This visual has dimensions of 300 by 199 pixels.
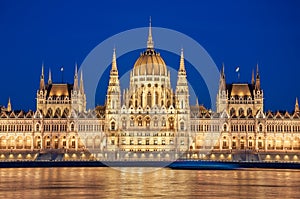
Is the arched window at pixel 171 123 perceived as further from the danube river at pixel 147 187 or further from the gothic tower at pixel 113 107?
the danube river at pixel 147 187

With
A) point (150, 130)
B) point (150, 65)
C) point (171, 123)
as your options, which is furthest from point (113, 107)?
point (150, 65)

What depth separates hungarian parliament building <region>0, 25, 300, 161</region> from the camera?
143m

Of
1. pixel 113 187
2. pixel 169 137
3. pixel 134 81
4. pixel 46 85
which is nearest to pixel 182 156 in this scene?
pixel 169 137

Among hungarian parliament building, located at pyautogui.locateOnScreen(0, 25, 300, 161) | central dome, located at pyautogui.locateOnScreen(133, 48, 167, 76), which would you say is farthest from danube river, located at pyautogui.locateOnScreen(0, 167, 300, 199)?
central dome, located at pyautogui.locateOnScreen(133, 48, 167, 76)

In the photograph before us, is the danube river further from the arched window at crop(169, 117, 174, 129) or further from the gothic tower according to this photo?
the arched window at crop(169, 117, 174, 129)

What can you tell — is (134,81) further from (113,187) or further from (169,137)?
(113,187)

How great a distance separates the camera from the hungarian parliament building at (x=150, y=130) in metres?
143

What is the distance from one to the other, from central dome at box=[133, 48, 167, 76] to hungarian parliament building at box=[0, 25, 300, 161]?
9.85 feet

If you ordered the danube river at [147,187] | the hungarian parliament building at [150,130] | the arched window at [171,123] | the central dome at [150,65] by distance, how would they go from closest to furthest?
the danube river at [147,187]
the hungarian parliament building at [150,130]
the arched window at [171,123]
the central dome at [150,65]

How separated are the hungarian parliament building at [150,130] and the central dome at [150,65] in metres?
3.00

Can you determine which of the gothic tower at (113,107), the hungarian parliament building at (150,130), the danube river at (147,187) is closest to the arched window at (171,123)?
the hungarian parliament building at (150,130)

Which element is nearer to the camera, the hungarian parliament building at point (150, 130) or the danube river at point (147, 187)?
the danube river at point (147, 187)

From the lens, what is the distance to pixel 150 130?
14525 centimetres

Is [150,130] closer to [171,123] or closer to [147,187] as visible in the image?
[171,123]
